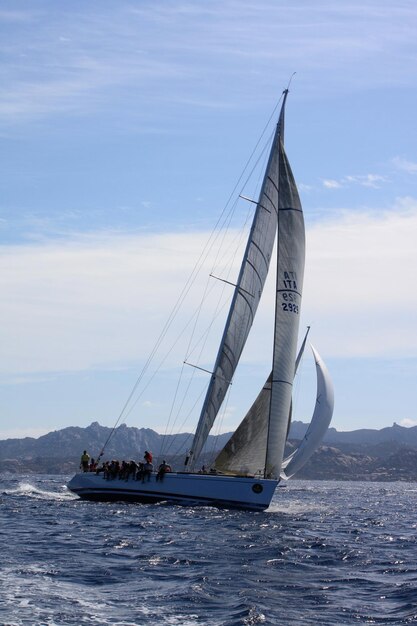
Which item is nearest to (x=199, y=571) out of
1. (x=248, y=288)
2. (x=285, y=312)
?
(x=285, y=312)

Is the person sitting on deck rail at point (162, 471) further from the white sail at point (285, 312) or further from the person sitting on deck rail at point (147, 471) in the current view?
the white sail at point (285, 312)

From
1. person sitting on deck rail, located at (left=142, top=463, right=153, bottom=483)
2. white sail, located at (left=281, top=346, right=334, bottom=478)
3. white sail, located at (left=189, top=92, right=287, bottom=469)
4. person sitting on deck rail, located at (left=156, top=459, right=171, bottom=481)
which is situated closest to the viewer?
person sitting on deck rail, located at (left=156, top=459, right=171, bottom=481)

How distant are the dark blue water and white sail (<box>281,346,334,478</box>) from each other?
16.7 ft

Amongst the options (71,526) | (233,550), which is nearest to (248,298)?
(71,526)

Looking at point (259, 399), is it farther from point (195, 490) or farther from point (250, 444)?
point (195, 490)

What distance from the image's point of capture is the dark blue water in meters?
18.5

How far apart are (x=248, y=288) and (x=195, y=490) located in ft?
28.0

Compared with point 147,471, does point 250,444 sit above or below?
above

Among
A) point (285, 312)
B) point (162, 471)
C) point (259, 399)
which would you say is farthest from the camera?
point (259, 399)

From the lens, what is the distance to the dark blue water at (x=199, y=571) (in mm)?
18516

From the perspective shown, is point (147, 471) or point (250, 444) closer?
point (147, 471)

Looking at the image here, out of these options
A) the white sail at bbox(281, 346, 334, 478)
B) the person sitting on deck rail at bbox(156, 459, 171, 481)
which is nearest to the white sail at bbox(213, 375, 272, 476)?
the white sail at bbox(281, 346, 334, 478)

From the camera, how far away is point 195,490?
3900 centimetres

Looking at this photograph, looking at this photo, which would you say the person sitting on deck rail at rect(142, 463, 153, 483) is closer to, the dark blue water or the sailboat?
the sailboat
